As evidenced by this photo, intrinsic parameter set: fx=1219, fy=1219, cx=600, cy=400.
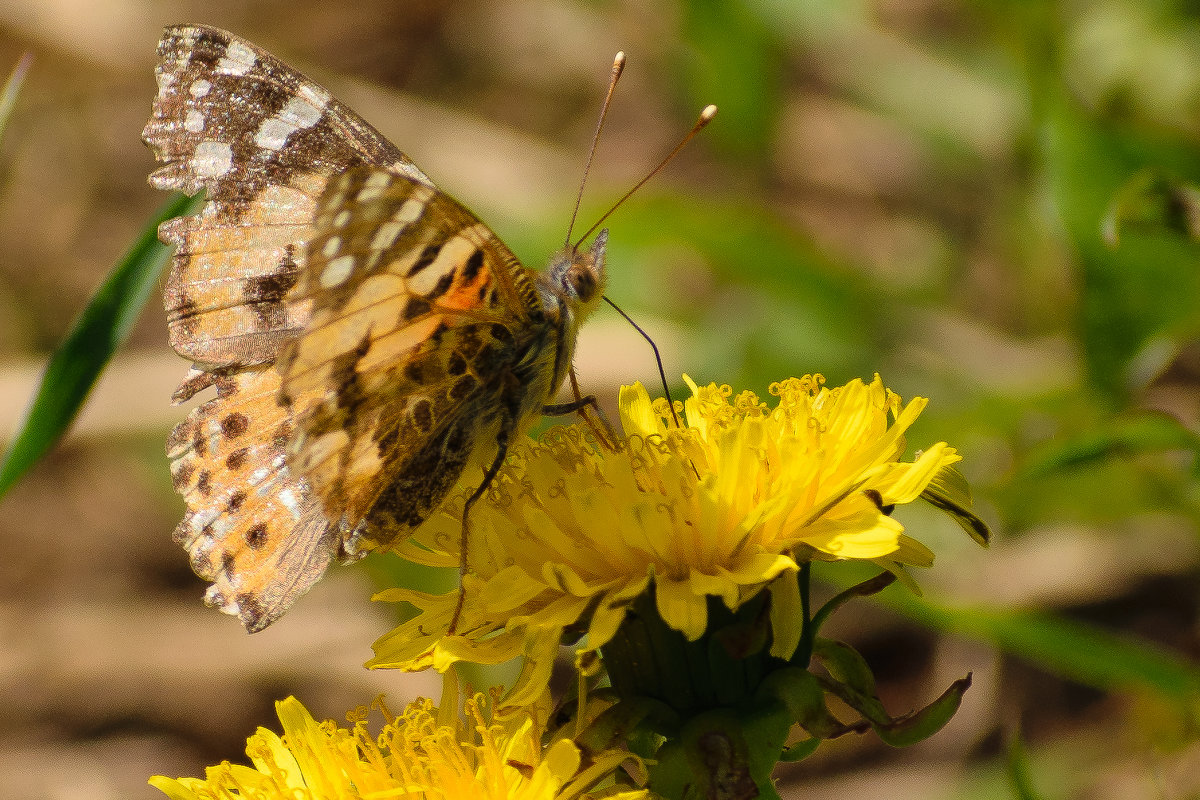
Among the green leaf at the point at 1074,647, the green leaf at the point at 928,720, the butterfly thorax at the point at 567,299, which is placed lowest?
the green leaf at the point at 1074,647

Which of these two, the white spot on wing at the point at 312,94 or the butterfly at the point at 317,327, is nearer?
the butterfly at the point at 317,327

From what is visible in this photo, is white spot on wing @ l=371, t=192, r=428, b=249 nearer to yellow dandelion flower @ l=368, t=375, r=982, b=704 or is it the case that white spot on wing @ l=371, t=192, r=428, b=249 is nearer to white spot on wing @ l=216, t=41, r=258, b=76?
yellow dandelion flower @ l=368, t=375, r=982, b=704

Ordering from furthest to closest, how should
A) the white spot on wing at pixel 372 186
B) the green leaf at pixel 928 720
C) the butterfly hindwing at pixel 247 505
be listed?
the butterfly hindwing at pixel 247 505
the white spot on wing at pixel 372 186
the green leaf at pixel 928 720

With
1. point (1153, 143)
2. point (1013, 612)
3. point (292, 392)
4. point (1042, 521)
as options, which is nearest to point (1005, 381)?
point (1042, 521)

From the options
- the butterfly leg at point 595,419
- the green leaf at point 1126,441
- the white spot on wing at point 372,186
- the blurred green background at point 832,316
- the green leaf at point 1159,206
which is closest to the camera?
the white spot on wing at point 372,186

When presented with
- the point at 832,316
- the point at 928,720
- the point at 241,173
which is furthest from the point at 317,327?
the point at 832,316

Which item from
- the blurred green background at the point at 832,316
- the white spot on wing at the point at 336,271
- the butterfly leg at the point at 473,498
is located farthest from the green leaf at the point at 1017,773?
the white spot on wing at the point at 336,271

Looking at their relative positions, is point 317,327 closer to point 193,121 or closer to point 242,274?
point 242,274

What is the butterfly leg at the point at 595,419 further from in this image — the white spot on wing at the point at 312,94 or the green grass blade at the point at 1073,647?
the green grass blade at the point at 1073,647
